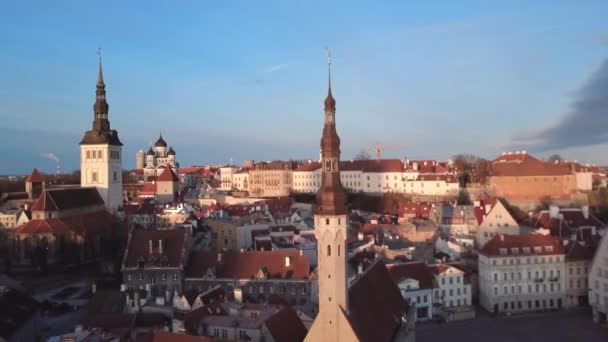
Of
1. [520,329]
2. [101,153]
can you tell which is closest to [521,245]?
[520,329]

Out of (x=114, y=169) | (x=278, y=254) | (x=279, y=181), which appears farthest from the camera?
(x=279, y=181)

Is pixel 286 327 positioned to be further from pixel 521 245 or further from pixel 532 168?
pixel 532 168

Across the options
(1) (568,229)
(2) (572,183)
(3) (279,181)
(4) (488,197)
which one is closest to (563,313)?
(1) (568,229)

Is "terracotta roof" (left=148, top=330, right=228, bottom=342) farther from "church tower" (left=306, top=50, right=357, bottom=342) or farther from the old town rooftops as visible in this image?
A: the old town rooftops

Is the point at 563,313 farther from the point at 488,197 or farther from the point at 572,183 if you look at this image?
the point at 572,183

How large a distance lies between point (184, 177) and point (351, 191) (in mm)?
60417

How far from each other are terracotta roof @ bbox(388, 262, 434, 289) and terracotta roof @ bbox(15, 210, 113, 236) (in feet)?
119

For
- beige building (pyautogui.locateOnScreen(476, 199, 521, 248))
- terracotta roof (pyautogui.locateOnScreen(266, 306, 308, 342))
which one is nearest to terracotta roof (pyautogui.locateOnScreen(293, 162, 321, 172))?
beige building (pyautogui.locateOnScreen(476, 199, 521, 248))

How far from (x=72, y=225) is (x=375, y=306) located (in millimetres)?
47991

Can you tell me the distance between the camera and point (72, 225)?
215ft

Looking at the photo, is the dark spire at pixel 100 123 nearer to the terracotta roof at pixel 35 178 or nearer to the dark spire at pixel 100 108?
the dark spire at pixel 100 108

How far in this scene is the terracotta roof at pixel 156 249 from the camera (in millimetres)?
43969

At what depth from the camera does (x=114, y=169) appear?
8044 cm

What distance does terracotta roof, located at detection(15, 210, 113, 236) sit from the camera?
6300 cm
